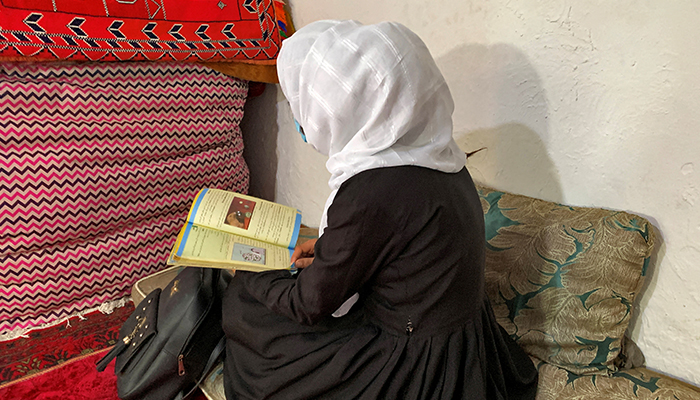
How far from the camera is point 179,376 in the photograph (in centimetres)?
88

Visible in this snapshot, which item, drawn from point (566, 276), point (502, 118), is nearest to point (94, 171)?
point (502, 118)

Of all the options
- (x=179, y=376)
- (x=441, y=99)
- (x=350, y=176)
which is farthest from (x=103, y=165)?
(x=441, y=99)

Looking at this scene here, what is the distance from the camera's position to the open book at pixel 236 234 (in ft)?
2.88

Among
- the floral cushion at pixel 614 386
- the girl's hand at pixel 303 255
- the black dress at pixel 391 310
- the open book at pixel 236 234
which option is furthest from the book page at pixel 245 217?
the floral cushion at pixel 614 386

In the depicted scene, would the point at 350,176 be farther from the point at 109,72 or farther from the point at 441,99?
the point at 109,72

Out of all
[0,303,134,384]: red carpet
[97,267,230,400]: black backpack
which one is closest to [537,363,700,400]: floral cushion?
[97,267,230,400]: black backpack

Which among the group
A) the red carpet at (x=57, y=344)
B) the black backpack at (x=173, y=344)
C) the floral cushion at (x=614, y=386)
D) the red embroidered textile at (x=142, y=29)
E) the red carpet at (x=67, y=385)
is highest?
the red embroidered textile at (x=142, y=29)

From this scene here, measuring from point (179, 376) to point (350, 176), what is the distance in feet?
1.93

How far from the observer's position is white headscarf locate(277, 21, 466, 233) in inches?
25.5

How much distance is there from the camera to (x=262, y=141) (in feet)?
6.05

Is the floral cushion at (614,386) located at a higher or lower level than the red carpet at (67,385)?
higher

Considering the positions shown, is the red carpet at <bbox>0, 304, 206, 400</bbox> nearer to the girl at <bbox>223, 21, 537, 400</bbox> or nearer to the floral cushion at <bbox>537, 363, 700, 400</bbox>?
the girl at <bbox>223, 21, 537, 400</bbox>

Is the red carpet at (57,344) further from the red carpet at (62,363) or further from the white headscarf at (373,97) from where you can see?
the white headscarf at (373,97)

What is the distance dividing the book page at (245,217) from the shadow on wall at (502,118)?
519 mm
